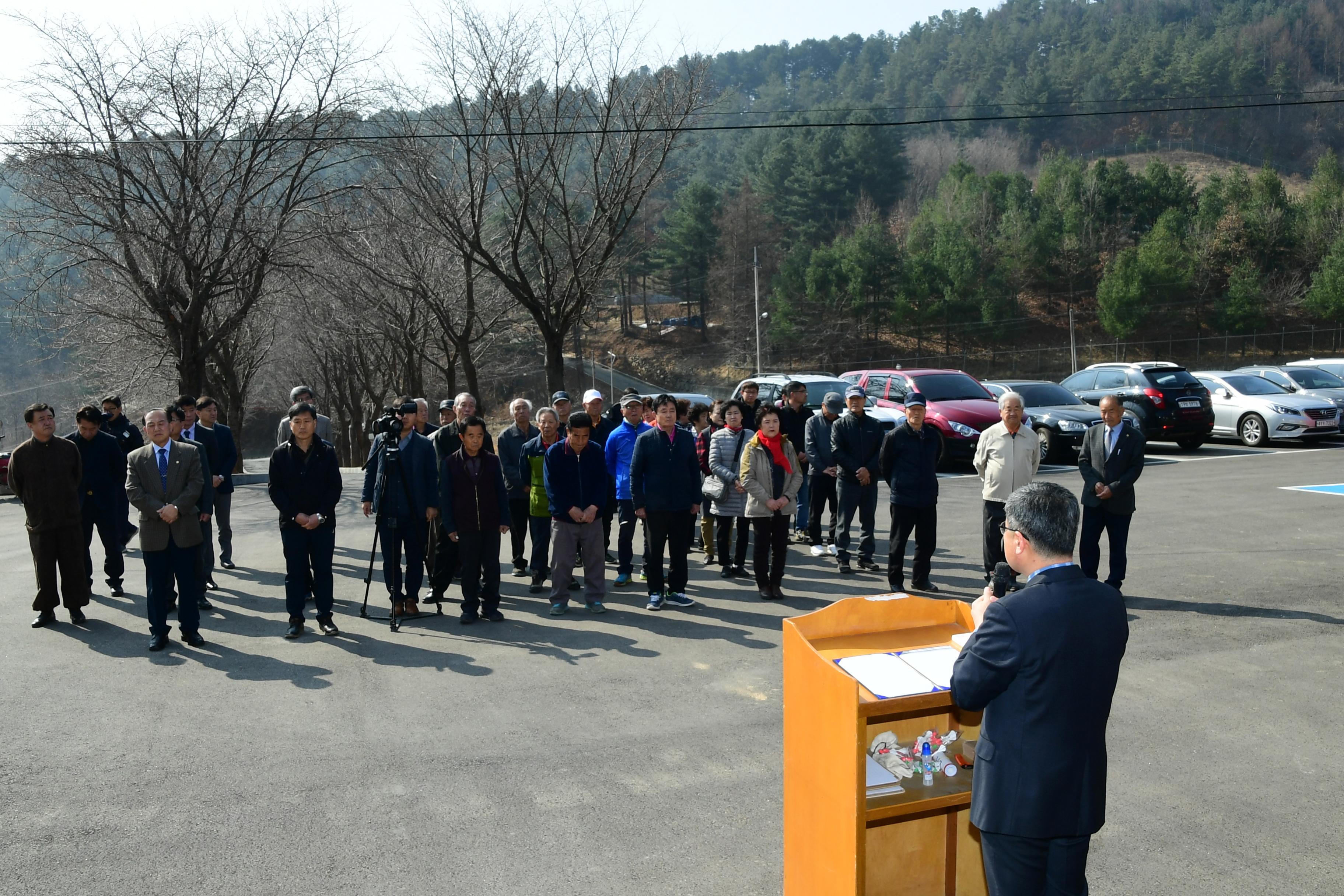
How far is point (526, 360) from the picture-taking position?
68.4 meters

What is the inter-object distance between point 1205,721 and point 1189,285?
6171 centimetres

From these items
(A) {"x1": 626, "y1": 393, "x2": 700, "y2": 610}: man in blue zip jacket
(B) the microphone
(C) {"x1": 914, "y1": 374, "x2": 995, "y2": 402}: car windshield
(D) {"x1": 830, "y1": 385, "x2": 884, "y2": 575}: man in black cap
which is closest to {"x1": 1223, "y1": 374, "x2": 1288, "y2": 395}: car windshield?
(C) {"x1": 914, "y1": 374, "x2": 995, "y2": 402}: car windshield

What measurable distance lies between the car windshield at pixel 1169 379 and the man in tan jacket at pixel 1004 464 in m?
13.7

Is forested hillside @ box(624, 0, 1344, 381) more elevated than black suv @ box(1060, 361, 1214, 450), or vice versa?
forested hillside @ box(624, 0, 1344, 381)

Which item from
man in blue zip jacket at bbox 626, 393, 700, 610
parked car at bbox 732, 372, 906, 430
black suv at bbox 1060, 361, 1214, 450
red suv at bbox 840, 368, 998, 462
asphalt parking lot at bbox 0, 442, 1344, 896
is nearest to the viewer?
asphalt parking lot at bbox 0, 442, 1344, 896

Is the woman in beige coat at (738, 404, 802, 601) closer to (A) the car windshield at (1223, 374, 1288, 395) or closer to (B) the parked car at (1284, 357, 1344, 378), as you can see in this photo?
(A) the car windshield at (1223, 374, 1288, 395)

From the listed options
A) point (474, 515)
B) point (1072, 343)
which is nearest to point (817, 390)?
point (474, 515)

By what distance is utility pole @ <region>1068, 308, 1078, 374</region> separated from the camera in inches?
1989

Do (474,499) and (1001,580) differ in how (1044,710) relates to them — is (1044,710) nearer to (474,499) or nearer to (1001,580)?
(1001,580)

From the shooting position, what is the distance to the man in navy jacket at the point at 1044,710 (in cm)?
294

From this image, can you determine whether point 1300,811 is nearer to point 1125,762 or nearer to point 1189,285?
point 1125,762

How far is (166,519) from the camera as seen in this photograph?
8.13 meters

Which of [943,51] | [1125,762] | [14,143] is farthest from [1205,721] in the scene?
[943,51]

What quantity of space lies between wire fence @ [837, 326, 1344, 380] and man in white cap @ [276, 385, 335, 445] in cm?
4613
